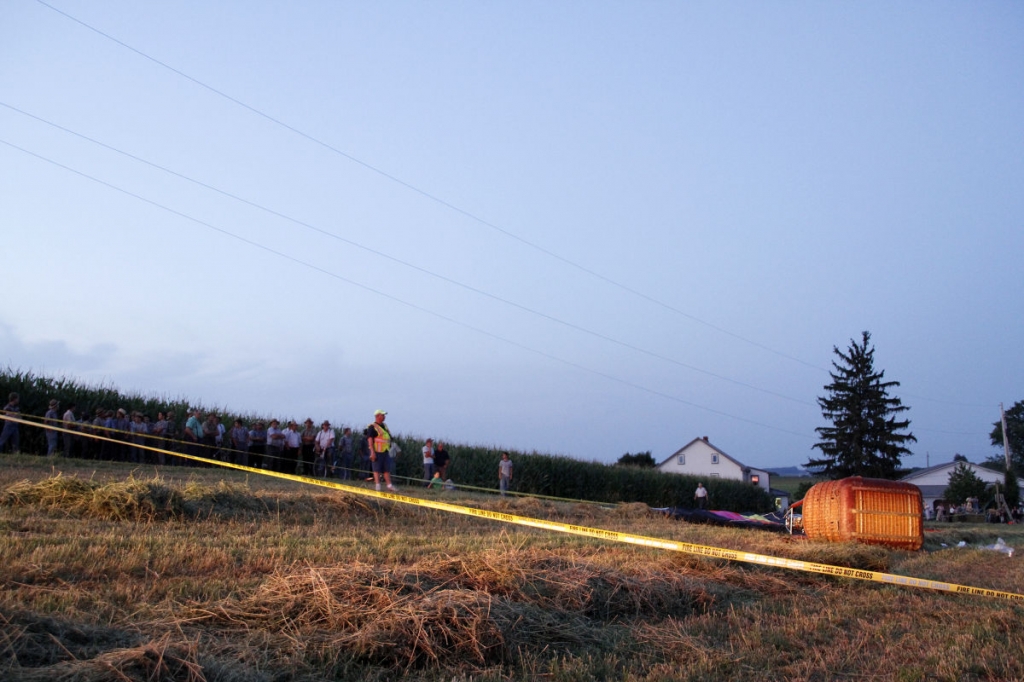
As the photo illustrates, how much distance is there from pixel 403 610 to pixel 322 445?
18.8 metres

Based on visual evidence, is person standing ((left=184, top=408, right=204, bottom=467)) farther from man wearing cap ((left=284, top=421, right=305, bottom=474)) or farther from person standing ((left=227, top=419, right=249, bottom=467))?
man wearing cap ((left=284, top=421, right=305, bottom=474))

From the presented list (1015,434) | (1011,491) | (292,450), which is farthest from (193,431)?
(1015,434)

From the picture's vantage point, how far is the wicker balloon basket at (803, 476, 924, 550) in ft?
50.8

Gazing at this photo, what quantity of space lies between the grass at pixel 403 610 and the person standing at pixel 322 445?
12.8 metres

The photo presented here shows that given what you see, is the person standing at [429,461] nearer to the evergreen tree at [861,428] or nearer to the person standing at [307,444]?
the person standing at [307,444]

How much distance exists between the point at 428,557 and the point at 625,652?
3.06m

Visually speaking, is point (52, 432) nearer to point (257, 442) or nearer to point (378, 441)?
point (257, 442)

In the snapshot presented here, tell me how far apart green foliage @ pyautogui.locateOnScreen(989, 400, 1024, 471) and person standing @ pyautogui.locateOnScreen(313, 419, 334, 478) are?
92.1m

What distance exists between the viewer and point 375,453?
17.1 meters

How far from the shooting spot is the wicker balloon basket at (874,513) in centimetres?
1548

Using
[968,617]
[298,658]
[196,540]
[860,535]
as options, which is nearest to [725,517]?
[860,535]

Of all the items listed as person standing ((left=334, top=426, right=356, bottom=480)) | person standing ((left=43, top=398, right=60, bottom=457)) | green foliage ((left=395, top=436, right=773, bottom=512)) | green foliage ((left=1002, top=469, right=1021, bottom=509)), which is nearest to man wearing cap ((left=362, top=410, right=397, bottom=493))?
person standing ((left=43, top=398, right=60, bottom=457))

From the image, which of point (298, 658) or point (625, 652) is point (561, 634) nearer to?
point (625, 652)

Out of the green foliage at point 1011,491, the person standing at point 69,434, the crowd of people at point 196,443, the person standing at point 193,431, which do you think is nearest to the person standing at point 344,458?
the crowd of people at point 196,443
